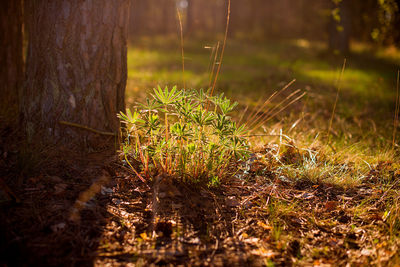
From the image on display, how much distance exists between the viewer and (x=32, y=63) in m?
2.67

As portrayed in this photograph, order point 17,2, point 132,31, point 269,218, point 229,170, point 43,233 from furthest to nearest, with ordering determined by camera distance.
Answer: point 132,31 → point 17,2 → point 229,170 → point 269,218 → point 43,233

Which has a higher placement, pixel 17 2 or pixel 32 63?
pixel 17 2

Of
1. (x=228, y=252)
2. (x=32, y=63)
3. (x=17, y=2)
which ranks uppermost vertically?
(x=17, y=2)

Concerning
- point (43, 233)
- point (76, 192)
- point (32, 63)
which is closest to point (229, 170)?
point (76, 192)

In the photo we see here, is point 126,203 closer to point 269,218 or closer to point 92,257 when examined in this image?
point 92,257

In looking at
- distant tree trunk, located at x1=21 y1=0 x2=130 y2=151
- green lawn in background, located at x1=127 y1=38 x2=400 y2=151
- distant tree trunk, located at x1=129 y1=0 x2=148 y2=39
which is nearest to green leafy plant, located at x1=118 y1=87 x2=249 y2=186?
green lawn in background, located at x1=127 y1=38 x2=400 y2=151

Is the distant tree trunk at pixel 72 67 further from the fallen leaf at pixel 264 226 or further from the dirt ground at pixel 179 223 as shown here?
the fallen leaf at pixel 264 226

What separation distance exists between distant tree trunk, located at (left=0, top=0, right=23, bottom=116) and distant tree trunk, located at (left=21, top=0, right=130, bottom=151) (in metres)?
1.06

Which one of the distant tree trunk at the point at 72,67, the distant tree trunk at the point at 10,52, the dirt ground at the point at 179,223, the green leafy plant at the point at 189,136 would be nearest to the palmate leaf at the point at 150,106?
the green leafy plant at the point at 189,136

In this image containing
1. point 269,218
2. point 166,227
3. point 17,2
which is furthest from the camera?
point 17,2

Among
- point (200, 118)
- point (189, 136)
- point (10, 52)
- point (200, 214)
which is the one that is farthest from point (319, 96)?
point (10, 52)

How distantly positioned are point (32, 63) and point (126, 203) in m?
1.58

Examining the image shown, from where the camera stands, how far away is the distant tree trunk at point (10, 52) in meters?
3.51

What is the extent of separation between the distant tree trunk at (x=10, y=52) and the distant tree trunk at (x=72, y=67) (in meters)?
1.06
